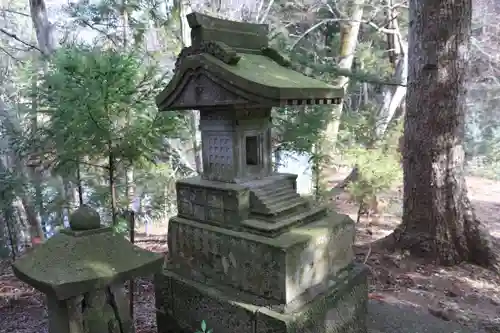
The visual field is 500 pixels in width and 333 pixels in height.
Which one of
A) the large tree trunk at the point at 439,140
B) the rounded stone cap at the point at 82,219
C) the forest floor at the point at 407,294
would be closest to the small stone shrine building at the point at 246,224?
the forest floor at the point at 407,294

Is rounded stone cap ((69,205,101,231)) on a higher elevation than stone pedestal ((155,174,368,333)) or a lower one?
higher

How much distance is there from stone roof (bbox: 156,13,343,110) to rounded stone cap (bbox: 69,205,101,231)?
1567mm

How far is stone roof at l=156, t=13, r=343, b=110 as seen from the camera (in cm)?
349

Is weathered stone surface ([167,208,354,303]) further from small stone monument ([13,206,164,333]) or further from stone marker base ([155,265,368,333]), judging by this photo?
small stone monument ([13,206,164,333])

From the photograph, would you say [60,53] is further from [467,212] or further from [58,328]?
[467,212]

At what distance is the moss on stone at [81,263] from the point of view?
2.58 meters

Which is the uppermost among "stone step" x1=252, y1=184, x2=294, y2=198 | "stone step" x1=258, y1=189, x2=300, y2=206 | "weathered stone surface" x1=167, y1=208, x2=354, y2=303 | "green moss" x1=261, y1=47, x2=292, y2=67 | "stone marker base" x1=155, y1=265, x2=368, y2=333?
"green moss" x1=261, y1=47, x2=292, y2=67

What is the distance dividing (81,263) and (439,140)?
218 inches

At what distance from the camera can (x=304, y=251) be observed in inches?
149

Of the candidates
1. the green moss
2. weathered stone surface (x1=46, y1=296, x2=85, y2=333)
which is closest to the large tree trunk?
the green moss

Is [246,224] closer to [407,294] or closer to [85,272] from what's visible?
[85,272]

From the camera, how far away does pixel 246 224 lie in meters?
3.92

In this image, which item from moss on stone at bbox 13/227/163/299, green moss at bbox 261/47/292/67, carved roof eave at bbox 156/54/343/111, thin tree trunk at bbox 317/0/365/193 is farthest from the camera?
thin tree trunk at bbox 317/0/365/193

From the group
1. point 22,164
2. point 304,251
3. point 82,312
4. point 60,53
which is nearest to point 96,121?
point 60,53
